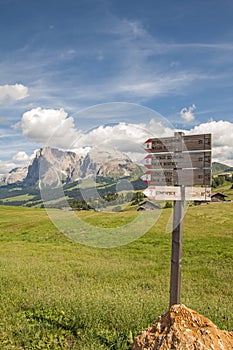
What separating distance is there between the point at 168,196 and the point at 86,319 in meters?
3.45

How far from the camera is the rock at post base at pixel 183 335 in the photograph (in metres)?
4.92

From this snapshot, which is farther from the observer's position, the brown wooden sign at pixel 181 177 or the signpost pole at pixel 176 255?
the signpost pole at pixel 176 255

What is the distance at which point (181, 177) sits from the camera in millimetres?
7688

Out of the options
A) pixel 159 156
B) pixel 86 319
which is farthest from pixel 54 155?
pixel 86 319

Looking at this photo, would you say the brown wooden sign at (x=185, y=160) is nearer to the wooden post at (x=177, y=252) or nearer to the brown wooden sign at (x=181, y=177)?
the brown wooden sign at (x=181, y=177)

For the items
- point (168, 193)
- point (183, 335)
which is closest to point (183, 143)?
point (168, 193)

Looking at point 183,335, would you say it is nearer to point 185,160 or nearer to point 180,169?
point 180,169

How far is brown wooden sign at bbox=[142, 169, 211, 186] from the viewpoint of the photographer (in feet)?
25.2

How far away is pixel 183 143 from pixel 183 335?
13.5 ft

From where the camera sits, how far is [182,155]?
773cm

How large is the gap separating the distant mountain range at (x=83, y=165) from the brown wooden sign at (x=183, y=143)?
82 centimetres

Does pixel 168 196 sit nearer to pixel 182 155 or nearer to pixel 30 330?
pixel 182 155

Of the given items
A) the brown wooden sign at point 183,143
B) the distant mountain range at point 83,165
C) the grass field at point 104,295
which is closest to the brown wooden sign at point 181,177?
the brown wooden sign at point 183,143

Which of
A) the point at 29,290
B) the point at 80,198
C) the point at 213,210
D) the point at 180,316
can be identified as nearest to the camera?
the point at 180,316
